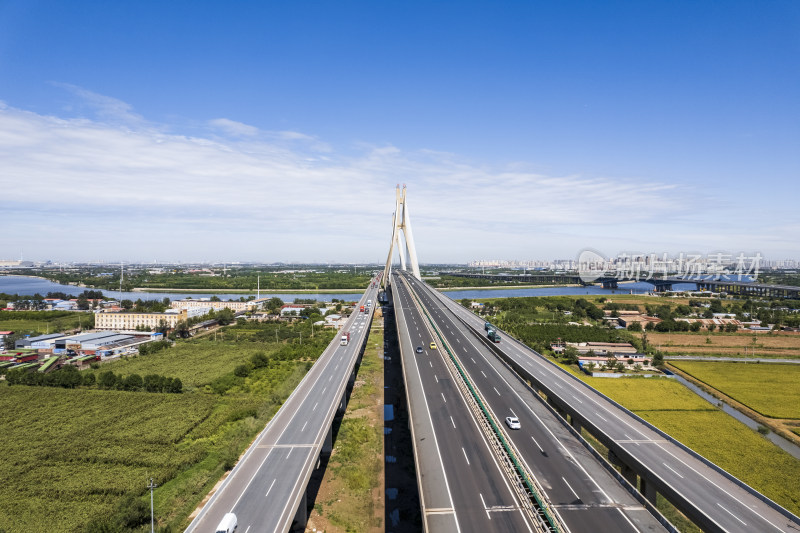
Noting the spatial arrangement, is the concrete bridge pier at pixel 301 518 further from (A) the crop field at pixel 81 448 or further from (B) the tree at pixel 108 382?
(B) the tree at pixel 108 382

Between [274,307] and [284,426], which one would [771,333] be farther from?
[274,307]

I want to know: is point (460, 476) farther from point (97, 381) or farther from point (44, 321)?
point (44, 321)

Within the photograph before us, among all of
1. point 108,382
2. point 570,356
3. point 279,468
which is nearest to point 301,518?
point 279,468

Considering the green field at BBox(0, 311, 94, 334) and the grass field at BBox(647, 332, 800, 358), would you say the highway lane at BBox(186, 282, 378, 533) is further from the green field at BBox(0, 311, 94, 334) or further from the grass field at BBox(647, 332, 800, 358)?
the green field at BBox(0, 311, 94, 334)

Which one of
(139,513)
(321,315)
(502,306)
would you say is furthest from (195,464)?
(502,306)

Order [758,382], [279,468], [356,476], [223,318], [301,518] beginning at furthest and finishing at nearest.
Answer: [223,318]
[758,382]
[356,476]
[279,468]
[301,518]

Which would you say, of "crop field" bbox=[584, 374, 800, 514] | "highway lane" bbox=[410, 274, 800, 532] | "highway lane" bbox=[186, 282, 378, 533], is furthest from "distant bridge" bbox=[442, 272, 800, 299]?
"highway lane" bbox=[186, 282, 378, 533]

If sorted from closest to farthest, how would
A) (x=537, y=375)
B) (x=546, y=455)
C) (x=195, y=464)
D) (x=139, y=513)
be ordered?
(x=546, y=455), (x=139, y=513), (x=195, y=464), (x=537, y=375)
